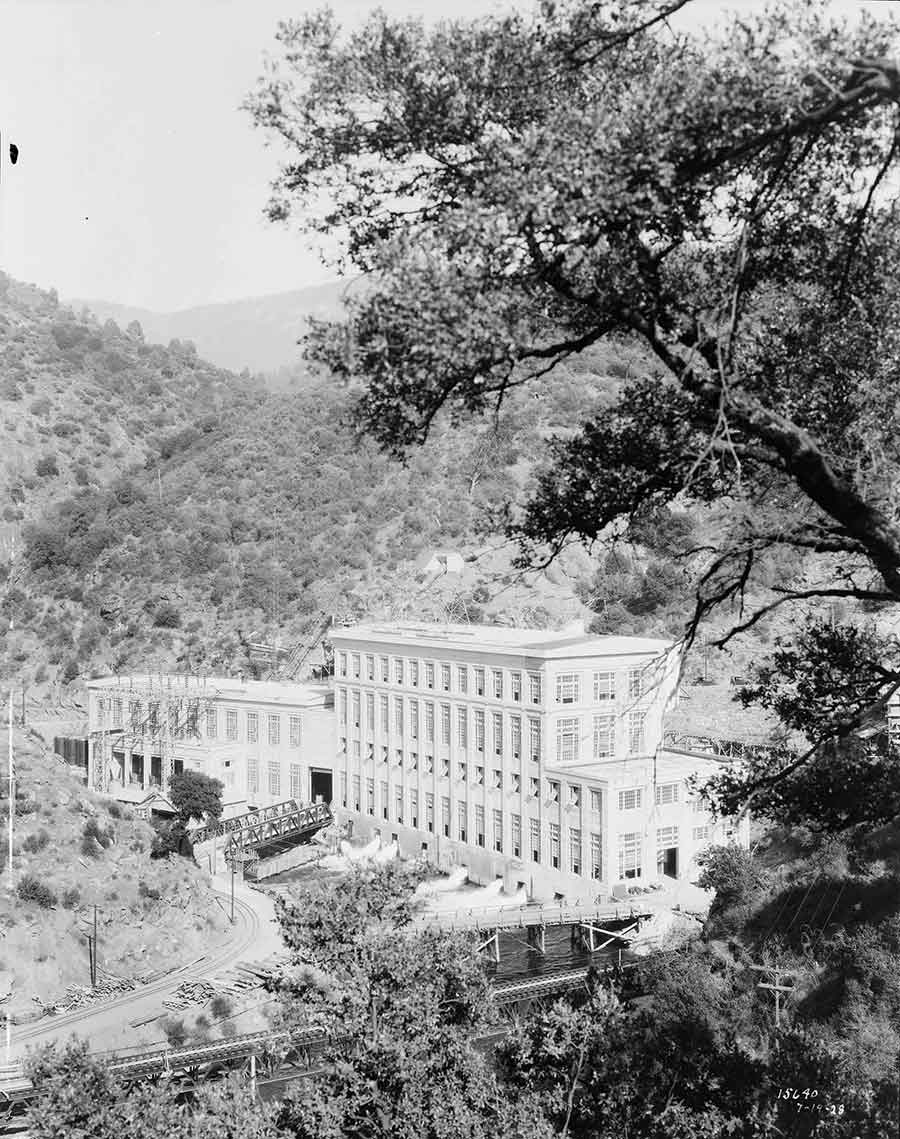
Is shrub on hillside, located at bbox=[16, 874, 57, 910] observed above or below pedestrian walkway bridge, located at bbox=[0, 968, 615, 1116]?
above

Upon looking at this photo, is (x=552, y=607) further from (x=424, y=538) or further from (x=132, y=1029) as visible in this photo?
(x=132, y=1029)

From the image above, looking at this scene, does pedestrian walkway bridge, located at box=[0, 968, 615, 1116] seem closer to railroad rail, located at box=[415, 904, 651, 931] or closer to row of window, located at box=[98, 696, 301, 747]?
railroad rail, located at box=[415, 904, 651, 931]

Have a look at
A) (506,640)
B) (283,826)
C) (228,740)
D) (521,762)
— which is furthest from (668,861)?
(228,740)

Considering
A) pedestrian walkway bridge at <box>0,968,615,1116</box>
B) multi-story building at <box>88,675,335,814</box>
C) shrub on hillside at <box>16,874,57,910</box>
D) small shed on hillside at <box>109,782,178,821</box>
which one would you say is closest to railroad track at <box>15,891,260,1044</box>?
pedestrian walkway bridge at <box>0,968,615,1116</box>

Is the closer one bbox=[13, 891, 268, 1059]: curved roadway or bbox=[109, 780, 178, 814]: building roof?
bbox=[13, 891, 268, 1059]: curved roadway

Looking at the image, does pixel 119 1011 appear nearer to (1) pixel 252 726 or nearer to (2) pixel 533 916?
(2) pixel 533 916

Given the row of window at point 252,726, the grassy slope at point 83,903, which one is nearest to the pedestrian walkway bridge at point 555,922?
the grassy slope at point 83,903

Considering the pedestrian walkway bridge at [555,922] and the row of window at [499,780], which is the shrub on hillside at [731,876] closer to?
the pedestrian walkway bridge at [555,922]

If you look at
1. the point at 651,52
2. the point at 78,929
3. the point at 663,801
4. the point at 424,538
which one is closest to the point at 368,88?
the point at 651,52
